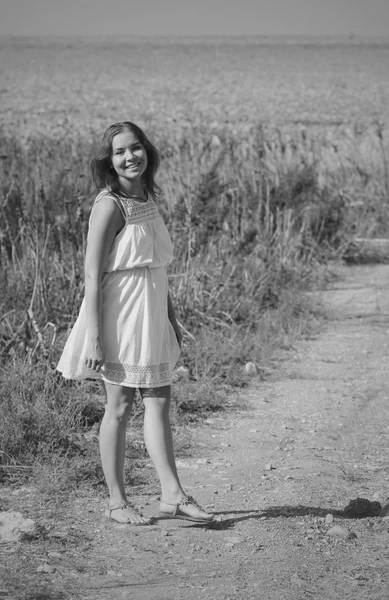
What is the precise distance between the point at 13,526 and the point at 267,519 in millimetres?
909

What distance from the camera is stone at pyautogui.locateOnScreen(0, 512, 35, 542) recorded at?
3.17 m

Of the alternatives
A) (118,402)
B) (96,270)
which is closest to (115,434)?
(118,402)

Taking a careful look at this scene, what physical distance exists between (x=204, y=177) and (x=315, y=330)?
1.84m

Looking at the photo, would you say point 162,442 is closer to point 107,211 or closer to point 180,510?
point 180,510

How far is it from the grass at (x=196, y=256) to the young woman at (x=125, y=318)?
0.57 metres

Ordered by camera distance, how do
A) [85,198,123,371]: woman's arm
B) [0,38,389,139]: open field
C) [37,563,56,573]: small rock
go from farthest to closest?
A: [0,38,389,139]: open field → [85,198,123,371]: woman's arm → [37,563,56,573]: small rock

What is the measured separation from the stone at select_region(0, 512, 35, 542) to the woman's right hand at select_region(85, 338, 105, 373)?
2.03 feet

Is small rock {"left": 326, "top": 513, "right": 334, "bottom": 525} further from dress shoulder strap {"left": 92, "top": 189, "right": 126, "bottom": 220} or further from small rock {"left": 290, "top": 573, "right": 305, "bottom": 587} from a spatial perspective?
dress shoulder strap {"left": 92, "top": 189, "right": 126, "bottom": 220}

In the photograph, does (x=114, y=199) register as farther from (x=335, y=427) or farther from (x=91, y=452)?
(x=335, y=427)

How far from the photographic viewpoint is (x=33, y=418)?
4043mm

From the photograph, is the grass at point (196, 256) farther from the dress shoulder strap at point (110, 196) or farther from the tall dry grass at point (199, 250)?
the dress shoulder strap at point (110, 196)

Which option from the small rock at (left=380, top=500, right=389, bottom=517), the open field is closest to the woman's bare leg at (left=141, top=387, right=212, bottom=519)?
the small rock at (left=380, top=500, right=389, bottom=517)

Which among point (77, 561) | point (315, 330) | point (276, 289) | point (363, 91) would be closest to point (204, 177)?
point (276, 289)

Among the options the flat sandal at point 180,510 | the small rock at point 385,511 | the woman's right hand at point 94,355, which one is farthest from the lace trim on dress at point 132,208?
the small rock at point 385,511
